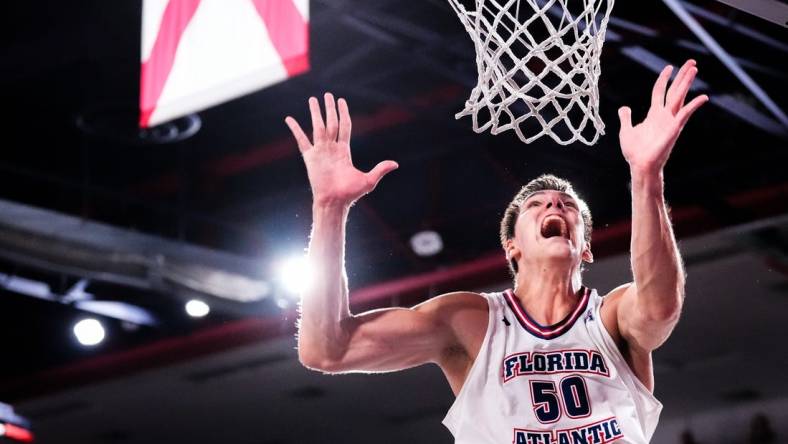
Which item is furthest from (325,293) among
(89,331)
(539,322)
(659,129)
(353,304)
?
(89,331)

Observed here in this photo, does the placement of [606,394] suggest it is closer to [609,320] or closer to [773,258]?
[609,320]

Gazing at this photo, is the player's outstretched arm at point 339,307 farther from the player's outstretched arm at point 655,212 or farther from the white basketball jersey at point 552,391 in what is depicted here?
the player's outstretched arm at point 655,212

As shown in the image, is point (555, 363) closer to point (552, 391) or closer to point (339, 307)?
point (552, 391)

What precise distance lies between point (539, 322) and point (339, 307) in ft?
1.96

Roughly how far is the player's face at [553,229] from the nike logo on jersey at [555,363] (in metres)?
0.32

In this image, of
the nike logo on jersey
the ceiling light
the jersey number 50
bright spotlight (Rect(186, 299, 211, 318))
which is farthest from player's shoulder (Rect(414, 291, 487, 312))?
bright spotlight (Rect(186, 299, 211, 318))

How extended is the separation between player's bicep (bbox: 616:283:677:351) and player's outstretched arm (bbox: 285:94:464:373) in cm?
→ 52

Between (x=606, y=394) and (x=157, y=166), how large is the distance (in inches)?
296

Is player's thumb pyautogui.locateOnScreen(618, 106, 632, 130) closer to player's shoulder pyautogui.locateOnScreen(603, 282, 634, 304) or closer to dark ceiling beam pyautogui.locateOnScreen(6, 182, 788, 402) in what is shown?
player's shoulder pyautogui.locateOnScreen(603, 282, 634, 304)

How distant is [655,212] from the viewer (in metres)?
2.95

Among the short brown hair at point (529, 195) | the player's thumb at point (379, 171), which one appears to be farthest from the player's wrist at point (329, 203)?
the short brown hair at point (529, 195)

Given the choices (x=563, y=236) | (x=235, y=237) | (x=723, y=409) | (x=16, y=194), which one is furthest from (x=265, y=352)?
(x=563, y=236)

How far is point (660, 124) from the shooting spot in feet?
9.89

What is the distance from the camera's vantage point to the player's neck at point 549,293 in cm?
335
